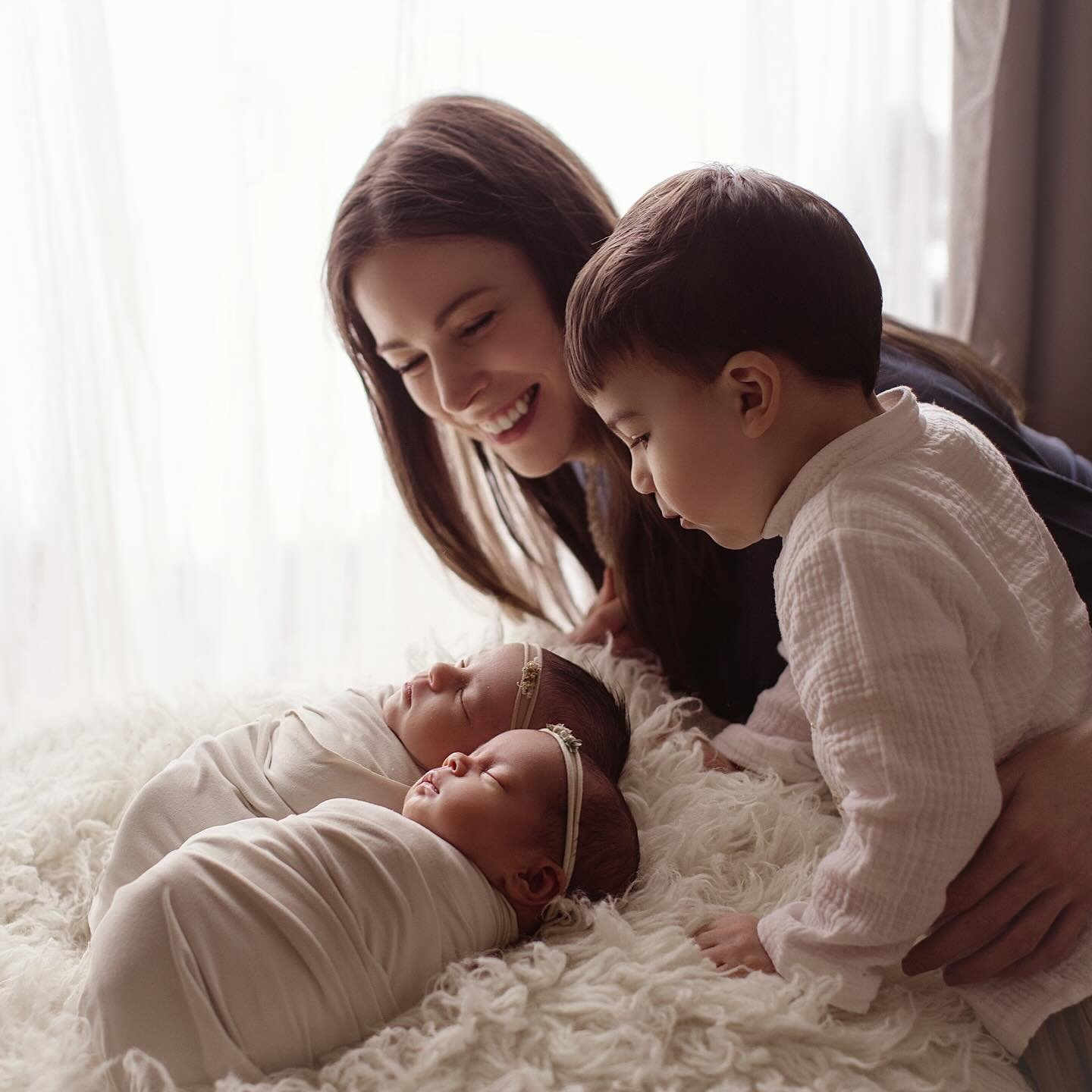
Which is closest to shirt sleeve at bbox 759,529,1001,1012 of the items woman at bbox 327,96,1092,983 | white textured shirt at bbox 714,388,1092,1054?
white textured shirt at bbox 714,388,1092,1054

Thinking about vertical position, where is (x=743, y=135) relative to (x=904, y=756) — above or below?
above

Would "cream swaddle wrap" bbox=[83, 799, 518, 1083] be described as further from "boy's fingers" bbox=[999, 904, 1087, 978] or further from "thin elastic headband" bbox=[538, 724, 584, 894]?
"boy's fingers" bbox=[999, 904, 1087, 978]

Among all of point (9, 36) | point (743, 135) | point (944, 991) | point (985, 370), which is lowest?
point (944, 991)

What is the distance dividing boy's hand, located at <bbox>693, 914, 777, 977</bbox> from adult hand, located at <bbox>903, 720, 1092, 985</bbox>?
0.15 metres

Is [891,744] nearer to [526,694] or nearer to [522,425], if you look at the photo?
[526,694]

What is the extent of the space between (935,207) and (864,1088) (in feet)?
7.03

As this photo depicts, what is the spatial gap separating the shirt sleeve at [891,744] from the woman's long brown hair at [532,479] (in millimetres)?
541

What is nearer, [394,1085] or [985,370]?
[394,1085]

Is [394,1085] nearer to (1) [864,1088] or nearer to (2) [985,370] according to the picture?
(1) [864,1088]

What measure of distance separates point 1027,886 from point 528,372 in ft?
2.82

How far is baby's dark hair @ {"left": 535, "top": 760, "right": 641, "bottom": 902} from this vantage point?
109 centimetres

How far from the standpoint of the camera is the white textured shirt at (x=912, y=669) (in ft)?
2.89

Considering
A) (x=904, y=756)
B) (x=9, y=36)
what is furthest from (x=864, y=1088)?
(x=9, y=36)

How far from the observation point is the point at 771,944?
96 centimetres
